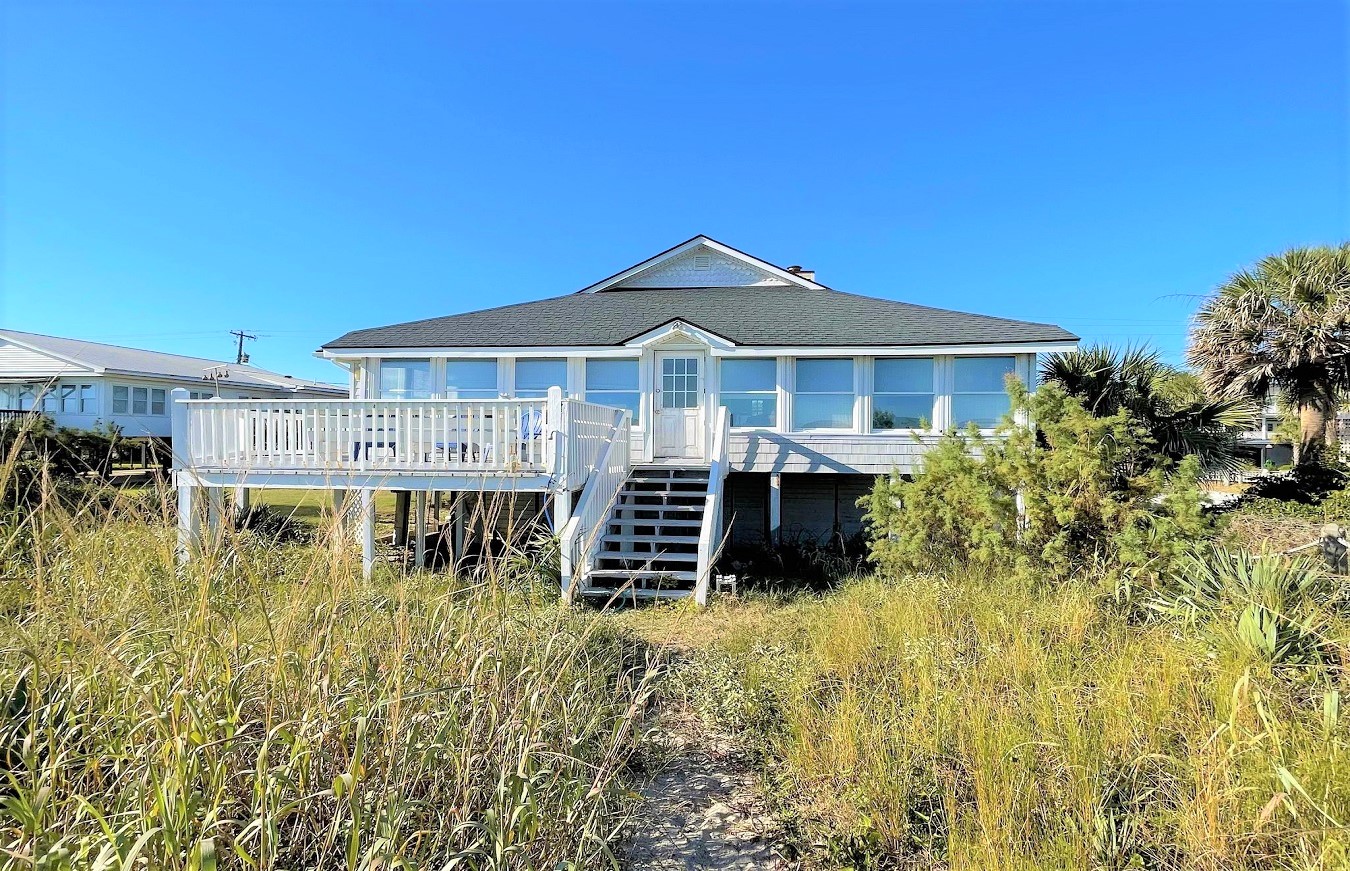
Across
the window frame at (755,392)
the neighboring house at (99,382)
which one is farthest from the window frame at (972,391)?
the neighboring house at (99,382)

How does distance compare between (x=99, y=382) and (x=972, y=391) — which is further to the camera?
(x=99, y=382)

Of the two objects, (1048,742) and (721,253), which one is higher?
(721,253)

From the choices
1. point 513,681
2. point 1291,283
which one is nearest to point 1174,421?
point 1291,283

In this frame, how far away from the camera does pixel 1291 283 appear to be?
13.5 metres

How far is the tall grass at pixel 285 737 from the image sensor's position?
2.00m

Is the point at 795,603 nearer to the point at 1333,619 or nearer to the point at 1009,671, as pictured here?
the point at 1009,671

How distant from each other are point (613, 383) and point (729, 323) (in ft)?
8.60

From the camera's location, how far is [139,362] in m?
29.2

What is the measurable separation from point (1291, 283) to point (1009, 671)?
599 inches

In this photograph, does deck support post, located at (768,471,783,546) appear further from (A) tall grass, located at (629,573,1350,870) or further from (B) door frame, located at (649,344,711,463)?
(A) tall grass, located at (629,573,1350,870)

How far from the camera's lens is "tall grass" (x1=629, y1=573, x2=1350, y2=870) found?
2576 mm

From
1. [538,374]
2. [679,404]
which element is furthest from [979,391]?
[538,374]

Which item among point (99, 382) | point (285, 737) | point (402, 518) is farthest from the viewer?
point (99, 382)

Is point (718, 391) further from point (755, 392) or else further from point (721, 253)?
point (721, 253)
